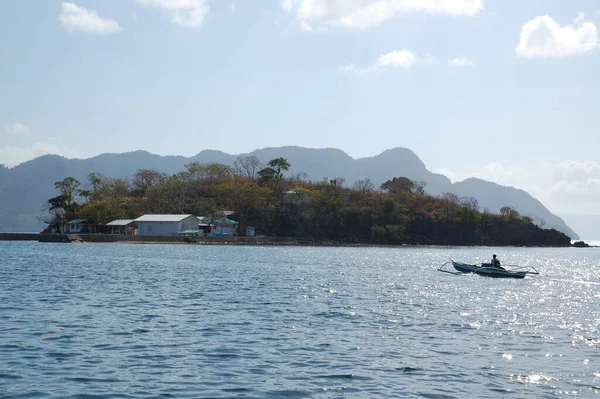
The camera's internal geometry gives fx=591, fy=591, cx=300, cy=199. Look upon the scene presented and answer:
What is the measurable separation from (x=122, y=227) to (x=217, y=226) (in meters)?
17.1

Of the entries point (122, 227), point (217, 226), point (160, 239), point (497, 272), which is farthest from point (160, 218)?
point (497, 272)

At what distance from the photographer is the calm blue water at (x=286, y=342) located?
12688 mm

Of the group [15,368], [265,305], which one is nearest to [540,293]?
[265,305]

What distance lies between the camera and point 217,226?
110875mm

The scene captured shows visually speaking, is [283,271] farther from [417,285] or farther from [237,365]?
[237,365]

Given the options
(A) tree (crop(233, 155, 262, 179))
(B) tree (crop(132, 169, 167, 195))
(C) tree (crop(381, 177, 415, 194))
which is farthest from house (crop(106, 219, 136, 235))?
(C) tree (crop(381, 177, 415, 194))

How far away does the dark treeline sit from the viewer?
4525 inches

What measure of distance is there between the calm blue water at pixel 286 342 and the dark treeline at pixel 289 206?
82.8m

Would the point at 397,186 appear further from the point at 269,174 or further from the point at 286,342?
the point at 286,342

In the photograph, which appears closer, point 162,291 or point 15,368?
point 15,368

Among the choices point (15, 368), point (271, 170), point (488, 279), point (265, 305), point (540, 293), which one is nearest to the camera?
point (15, 368)

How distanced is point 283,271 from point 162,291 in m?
18.3

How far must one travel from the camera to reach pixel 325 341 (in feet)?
57.7

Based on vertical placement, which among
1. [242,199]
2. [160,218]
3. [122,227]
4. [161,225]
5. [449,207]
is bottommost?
[122,227]
